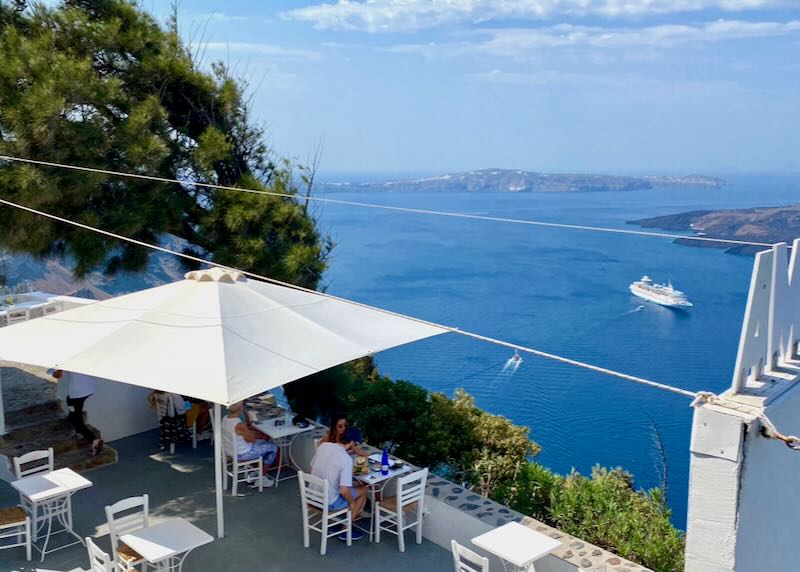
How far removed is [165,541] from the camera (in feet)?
18.6

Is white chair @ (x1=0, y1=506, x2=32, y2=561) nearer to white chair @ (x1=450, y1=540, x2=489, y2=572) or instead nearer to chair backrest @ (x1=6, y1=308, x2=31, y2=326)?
white chair @ (x1=450, y1=540, x2=489, y2=572)

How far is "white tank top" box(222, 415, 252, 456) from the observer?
7.72 meters

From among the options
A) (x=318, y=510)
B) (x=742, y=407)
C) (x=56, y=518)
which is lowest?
(x=56, y=518)

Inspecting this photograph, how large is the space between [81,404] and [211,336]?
3449 millimetres

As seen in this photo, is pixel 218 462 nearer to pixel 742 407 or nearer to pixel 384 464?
pixel 384 464

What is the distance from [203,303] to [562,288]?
82.1m

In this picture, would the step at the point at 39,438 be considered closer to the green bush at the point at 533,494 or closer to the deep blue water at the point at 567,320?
the green bush at the point at 533,494

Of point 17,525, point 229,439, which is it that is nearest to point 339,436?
point 229,439

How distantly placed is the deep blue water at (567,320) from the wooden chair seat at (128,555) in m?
9.56

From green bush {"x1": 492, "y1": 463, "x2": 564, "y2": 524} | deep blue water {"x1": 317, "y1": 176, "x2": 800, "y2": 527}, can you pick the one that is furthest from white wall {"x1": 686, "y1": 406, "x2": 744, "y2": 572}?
deep blue water {"x1": 317, "y1": 176, "x2": 800, "y2": 527}

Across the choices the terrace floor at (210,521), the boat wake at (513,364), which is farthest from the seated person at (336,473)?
the boat wake at (513,364)

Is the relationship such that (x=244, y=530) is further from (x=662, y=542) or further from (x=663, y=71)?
(x=663, y=71)

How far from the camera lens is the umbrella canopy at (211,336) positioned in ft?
18.8

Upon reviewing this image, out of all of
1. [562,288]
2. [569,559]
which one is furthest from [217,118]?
[562,288]
